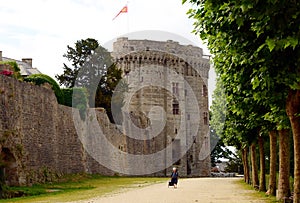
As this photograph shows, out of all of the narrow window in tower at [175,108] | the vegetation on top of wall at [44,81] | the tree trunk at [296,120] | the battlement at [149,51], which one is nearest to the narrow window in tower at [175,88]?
the narrow window in tower at [175,108]

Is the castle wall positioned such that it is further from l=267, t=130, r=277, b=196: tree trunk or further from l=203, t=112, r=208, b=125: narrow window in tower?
l=203, t=112, r=208, b=125: narrow window in tower

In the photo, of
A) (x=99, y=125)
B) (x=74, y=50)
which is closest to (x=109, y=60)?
(x=74, y=50)

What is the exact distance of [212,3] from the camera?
1030 cm

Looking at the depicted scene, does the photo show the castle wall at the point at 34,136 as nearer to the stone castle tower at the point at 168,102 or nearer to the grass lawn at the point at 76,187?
the grass lawn at the point at 76,187

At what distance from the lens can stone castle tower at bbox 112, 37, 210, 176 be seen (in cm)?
6384

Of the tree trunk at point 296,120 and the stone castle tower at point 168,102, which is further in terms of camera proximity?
the stone castle tower at point 168,102

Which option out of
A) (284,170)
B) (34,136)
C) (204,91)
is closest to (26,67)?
(34,136)

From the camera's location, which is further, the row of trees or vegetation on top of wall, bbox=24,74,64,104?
vegetation on top of wall, bbox=24,74,64,104

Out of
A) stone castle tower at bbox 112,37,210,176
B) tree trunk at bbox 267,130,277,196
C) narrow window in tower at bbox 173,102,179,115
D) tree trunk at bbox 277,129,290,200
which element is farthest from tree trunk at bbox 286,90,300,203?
narrow window in tower at bbox 173,102,179,115

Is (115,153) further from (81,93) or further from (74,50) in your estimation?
(74,50)

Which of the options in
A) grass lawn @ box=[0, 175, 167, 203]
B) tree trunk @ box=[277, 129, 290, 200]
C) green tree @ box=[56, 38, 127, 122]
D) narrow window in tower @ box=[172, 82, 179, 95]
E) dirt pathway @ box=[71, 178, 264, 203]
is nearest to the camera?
tree trunk @ box=[277, 129, 290, 200]

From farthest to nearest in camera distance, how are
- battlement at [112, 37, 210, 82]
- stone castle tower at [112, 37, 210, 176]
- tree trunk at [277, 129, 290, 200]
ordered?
battlement at [112, 37, 210, 82] → stone castle tower at [112, 37, 210, 176] → tree trunk at [277, 129, 290, 200]

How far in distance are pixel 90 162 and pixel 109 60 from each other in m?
19.9

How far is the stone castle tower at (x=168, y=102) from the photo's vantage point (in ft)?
209
